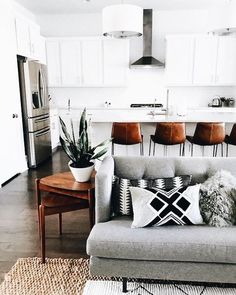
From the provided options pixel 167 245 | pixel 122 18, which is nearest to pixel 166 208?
pixel 167 245

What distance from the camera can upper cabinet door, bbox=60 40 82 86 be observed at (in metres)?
6.14

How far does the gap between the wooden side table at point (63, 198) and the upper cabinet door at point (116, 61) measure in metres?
4.21

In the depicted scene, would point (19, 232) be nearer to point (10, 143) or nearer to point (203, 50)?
point (10, 143)

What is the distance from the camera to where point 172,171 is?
225 centimetres

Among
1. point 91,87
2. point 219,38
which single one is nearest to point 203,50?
point 219,38

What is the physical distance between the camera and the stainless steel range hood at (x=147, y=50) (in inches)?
236

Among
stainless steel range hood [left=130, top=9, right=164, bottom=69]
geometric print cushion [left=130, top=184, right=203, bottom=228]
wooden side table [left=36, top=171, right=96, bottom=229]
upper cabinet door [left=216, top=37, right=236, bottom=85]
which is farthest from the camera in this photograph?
stainless steel range hood [left=130, top=9, right=164, bottom=69]

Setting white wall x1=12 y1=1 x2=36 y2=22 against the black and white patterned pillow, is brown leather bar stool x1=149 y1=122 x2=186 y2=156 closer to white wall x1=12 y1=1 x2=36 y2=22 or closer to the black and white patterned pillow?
the black and white patterned pillow

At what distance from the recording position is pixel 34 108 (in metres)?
4.89

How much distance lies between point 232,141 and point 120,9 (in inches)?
85.4

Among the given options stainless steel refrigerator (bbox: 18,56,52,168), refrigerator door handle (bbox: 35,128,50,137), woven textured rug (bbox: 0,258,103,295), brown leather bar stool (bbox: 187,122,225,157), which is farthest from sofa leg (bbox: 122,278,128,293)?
refrigerator door handle (bbox: 35,128,50,137)

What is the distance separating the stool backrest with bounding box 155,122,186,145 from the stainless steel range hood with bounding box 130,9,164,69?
9.02 ft

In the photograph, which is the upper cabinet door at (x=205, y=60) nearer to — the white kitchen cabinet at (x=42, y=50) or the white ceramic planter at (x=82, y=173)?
the white kitchen cabinet at (x=42, y=50)

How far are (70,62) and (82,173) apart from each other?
448 centimetres
